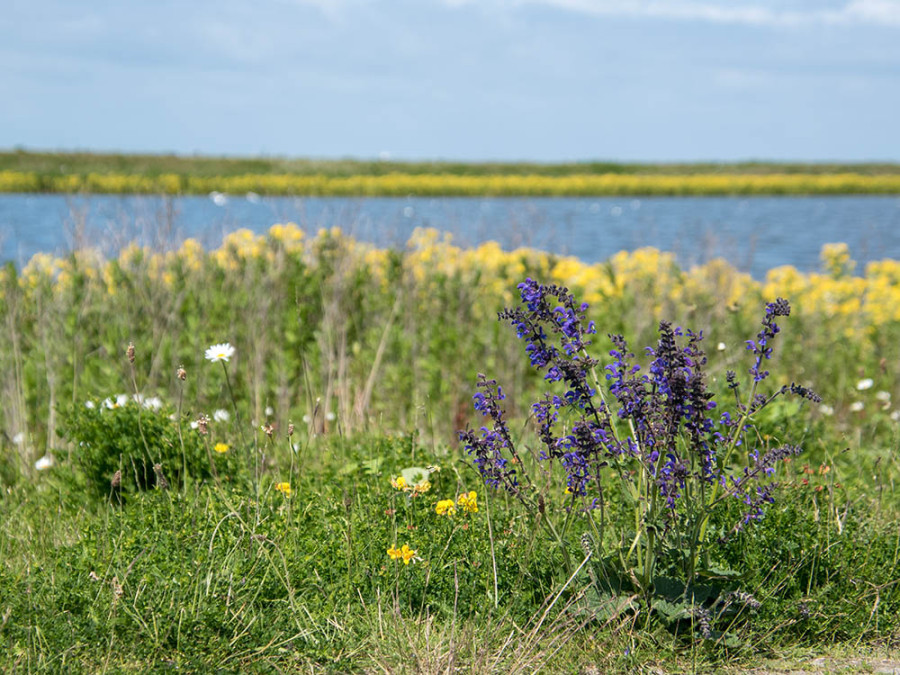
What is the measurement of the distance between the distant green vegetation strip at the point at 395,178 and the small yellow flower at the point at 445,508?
44.8 m

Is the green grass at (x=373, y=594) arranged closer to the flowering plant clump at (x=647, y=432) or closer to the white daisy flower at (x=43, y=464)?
the flowering plant clump at (x=647, y=432)

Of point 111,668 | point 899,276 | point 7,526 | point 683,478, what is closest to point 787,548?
point 683,478

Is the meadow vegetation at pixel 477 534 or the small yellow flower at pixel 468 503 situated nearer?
the meadow vegetation at pixel 477 534

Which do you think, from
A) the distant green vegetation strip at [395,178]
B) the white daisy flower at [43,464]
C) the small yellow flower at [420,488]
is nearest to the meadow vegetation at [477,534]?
the small yellow flower at [420,488]

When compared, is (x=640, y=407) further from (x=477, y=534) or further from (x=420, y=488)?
(x=420, y=488)

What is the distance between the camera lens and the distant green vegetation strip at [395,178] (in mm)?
54438

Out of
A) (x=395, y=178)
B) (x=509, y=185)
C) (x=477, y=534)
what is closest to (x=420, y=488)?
(x=477, y=534)

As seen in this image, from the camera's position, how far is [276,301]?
663cm

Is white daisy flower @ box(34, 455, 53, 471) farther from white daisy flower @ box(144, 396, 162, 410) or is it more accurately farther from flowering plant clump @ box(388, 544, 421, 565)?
flowering plant clump @ box(388, 544, 421, 565)

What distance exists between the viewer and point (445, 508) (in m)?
3.30

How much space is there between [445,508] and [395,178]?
63.8 m

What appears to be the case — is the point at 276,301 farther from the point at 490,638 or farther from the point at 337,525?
the point at 490,638

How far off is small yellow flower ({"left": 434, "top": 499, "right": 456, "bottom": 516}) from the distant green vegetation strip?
44817mm

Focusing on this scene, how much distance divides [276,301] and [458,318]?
54.9 inches
